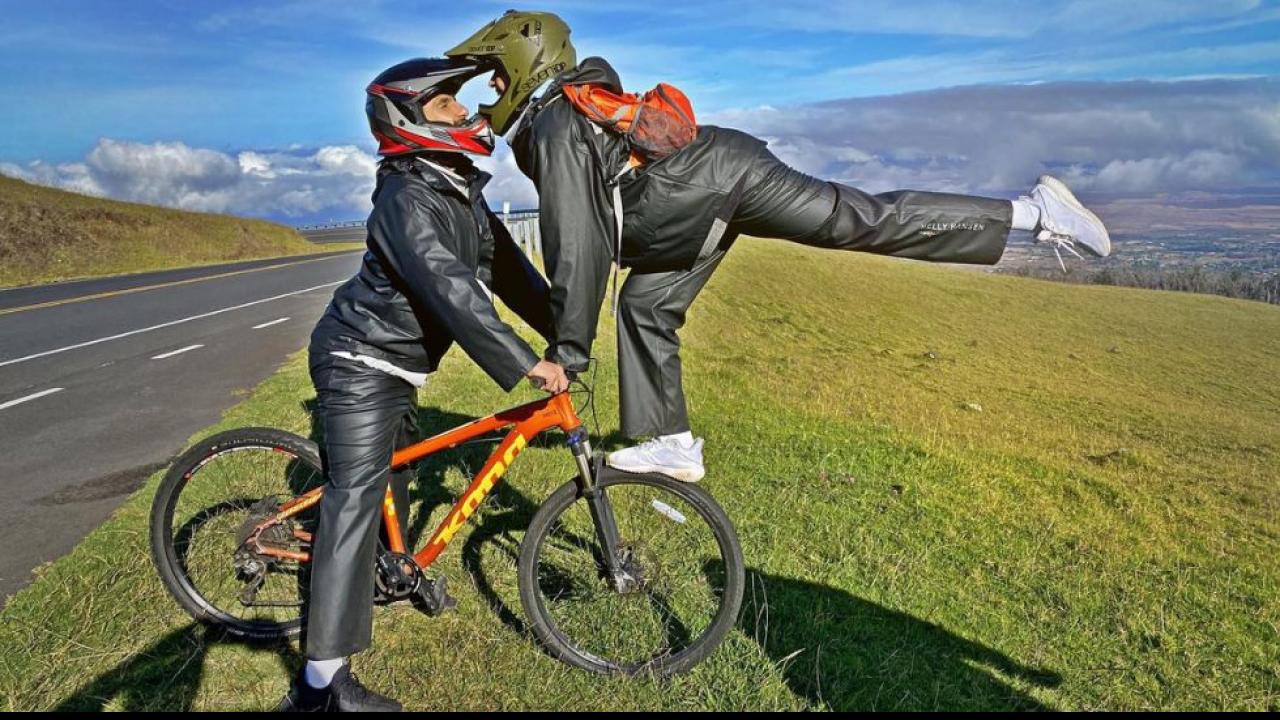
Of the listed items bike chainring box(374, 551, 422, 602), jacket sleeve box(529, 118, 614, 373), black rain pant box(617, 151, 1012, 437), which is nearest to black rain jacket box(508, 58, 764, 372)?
jacket sleeve box(529, 118, 614, 373)

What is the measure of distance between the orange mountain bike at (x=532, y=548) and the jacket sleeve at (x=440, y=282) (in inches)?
17.2

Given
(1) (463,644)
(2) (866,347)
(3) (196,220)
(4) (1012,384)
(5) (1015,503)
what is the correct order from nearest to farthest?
(1) (463,644) < (5) (1015,503) < (4) (1012,384) < (2) (866,347) < (3) (196,220)

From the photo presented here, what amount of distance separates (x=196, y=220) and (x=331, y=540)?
140 feet

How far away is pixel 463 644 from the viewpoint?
3867mm

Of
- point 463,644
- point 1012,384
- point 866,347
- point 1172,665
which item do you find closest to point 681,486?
point 463,644

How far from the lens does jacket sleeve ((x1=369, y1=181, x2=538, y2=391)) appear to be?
3.17m

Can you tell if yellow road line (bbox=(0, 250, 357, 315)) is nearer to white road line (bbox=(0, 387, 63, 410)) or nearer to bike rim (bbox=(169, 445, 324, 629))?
white road line (bbox=(0, 387, 63, 410))

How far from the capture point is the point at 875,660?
378cm

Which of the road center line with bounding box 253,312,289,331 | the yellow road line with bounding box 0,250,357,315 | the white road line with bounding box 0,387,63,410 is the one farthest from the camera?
the yellow road line with bounding box 0,250,357,315

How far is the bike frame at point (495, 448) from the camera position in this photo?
3.60 meters

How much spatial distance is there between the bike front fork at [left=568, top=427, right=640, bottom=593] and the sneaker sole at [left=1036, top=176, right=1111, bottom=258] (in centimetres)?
269

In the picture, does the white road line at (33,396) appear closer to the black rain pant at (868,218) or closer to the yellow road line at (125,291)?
the black rain pant at (868,218)

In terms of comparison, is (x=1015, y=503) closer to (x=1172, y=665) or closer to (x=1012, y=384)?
(x=1172, y=665)

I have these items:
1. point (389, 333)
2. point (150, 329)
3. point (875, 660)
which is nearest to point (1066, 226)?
point (875, 660)
